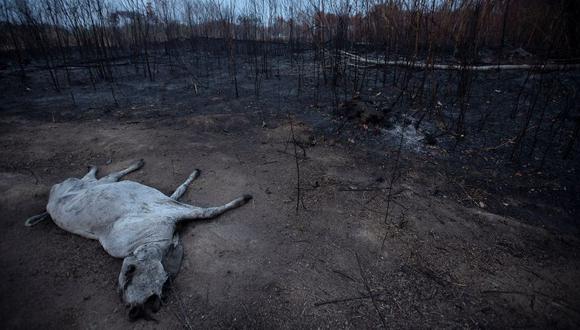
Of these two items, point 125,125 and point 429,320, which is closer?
point 429,320

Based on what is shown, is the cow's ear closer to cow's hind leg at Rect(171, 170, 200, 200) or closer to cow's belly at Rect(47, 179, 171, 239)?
cow's belly at Rect(47, 179, 171, 239)

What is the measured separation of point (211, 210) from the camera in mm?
2648

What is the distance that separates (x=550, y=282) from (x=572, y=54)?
7.42 m

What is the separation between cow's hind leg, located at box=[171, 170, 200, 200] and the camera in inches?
114

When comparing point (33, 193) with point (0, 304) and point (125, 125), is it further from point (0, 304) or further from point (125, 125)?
point (125, 125)

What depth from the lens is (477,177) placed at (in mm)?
3355

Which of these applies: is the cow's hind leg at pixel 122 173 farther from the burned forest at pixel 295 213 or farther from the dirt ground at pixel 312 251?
the dirt ground at pixel 312 251

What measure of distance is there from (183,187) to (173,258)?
1.09 m

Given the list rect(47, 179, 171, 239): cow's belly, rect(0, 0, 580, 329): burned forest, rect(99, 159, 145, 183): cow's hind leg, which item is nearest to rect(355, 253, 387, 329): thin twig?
rect(0, 0, 580, 329): burned forest

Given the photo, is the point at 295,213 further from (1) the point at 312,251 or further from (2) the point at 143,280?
(2) the point at 143,280

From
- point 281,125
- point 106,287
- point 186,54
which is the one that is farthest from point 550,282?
point 186,54

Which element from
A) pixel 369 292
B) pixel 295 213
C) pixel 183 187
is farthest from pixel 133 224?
pixel 369 292

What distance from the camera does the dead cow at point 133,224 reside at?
1.76 m

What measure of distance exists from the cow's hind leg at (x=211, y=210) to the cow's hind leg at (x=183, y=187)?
0.39 metres
